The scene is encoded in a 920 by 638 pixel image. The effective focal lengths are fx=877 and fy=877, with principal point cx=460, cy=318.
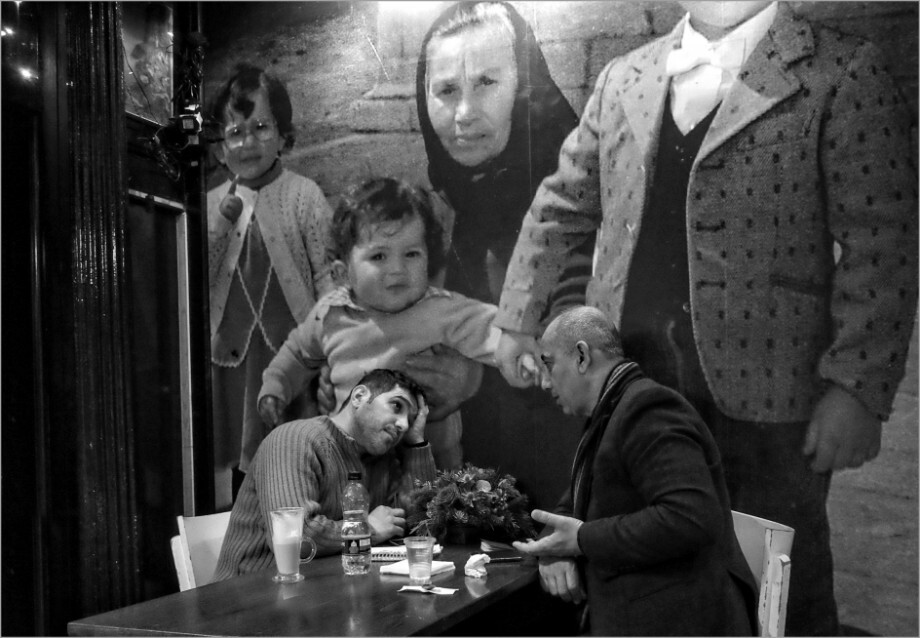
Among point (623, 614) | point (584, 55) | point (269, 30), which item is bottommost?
point (623, 614)

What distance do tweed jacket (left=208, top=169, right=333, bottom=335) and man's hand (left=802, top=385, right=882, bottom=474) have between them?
211 centimetres

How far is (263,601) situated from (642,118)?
226cm

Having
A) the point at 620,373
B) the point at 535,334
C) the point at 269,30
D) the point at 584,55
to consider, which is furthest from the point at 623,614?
the point at 269,30

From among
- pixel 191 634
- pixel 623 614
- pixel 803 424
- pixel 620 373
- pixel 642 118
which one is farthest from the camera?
pixel 642 118

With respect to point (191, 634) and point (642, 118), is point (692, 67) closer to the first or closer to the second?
point (642, 118)

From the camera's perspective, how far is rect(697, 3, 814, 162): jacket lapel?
10.5ft

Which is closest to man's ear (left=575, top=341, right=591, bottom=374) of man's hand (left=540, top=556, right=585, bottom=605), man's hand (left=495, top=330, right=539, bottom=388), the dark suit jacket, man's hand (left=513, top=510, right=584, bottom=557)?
the dark suit jacket

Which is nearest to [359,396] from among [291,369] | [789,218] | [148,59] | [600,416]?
[291,369]

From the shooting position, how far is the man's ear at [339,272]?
3.94 metres

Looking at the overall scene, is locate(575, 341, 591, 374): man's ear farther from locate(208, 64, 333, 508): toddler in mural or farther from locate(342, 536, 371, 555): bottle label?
locate(208, 64, 333, 508): toddler in mural

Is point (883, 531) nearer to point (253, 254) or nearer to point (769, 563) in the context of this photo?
point (769, 563)

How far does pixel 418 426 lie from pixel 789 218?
5.47 ft

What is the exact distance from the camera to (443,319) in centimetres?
378

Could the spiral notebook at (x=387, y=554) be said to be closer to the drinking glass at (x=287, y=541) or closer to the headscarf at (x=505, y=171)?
the drinking glass at (x=287, y=541)
